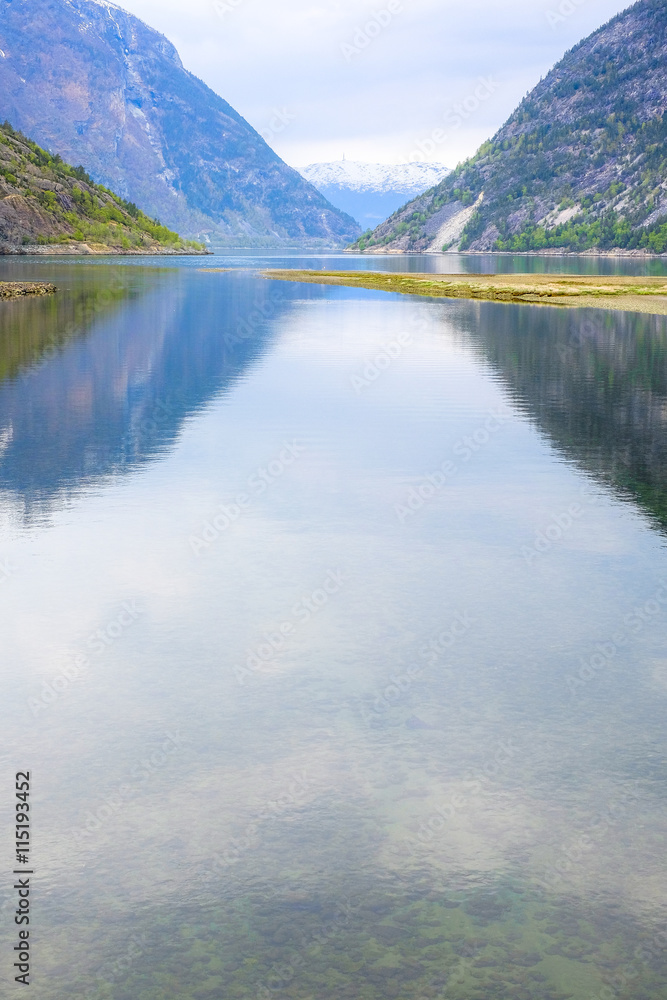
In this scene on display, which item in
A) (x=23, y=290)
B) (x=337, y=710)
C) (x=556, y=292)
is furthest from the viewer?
(x=556, y=292)

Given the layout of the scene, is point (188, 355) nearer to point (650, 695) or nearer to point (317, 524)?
point (317, 524)

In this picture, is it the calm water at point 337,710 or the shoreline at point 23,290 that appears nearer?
the calm water at point 337,710

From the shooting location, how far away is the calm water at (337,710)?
30.8ft

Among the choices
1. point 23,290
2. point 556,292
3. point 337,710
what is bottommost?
point 337,710

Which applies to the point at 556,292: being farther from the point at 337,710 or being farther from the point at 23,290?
the point at 337,710

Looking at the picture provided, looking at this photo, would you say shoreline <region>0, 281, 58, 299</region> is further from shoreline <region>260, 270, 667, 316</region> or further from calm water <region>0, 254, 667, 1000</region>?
calm water <region>0, 254, 667, 1000</region>

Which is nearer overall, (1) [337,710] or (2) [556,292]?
(1) [337,710]

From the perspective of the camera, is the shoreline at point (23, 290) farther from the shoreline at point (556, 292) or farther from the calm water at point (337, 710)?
the calm water at point (337, 710)

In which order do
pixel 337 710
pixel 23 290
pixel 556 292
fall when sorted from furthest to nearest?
pixel 556 292 → pixel 23 290 → pixel 337 710

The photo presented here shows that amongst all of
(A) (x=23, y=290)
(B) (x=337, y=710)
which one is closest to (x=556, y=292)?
(A) (x=23, y=290)

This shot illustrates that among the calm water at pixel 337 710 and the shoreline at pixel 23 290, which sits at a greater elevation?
the shoreline at pixel 23 290

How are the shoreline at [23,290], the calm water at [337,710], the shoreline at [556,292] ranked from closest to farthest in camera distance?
the calm water at [337,710] < the shoreline at [23,290] < the shoreline at [556,292]

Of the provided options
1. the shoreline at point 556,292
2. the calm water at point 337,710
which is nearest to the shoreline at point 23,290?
the shoreline at point 556,292

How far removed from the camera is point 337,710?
546 inches
